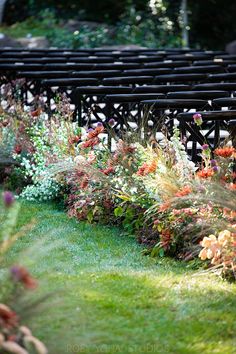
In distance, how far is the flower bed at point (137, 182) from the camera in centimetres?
653

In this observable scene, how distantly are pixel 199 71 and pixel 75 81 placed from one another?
2.57 metres

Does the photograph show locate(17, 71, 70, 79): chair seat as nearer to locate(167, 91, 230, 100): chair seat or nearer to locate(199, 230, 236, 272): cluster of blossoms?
locate(167, 91, 230, 100): chair seat

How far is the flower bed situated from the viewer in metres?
6.53

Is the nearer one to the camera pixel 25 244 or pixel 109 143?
pixel 25 244

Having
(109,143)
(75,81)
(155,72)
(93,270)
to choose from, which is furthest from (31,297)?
(155,72)

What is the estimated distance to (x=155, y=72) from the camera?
13188mm

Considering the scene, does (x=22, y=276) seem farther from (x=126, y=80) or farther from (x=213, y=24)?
(x=213, y=24)

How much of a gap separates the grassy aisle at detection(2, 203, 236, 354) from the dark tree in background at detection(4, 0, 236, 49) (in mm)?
21604

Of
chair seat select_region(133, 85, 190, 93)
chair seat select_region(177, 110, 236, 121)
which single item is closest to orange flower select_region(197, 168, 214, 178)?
chair seat select_region(177, 110, 236, 121)

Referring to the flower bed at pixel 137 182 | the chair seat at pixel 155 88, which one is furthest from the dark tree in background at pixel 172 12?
the flower bed at pixel 137 182

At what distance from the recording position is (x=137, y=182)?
7.94m

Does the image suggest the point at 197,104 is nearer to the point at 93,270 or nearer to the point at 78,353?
the point at 93,270

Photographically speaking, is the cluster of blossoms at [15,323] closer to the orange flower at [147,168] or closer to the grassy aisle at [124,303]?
the grassy aisle at [124,303]

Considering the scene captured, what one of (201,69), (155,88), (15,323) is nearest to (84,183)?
(155,88)
